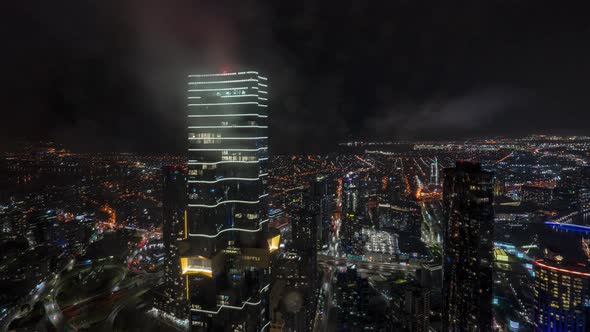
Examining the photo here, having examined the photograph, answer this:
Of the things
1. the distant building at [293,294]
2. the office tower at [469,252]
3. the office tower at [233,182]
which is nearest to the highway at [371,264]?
the distant building at [293,294]

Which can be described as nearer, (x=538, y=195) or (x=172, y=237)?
(x=172, y=237)

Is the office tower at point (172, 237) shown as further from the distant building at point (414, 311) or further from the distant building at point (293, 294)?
the distant building at point (414, 311)

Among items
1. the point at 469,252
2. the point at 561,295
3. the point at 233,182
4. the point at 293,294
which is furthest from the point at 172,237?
the point at 561,295

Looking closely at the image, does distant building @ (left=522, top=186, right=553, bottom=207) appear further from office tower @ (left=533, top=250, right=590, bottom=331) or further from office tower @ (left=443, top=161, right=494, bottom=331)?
office tower @ (left=443, top=161, right=494, bottom=331)

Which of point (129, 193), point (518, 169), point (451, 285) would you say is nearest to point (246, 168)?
point (451, 285)

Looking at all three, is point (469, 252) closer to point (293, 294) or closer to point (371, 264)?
point (293, 294)

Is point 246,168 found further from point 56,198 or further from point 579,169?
point 579,169

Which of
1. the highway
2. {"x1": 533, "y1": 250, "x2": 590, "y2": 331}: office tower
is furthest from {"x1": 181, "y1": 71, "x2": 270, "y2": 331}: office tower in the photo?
the highway
